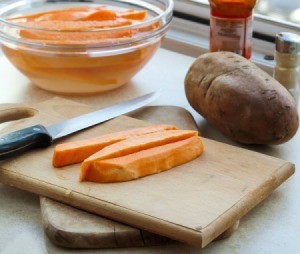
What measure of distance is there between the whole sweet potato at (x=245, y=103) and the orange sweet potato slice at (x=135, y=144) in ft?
0.29

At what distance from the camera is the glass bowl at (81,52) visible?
4.26ft

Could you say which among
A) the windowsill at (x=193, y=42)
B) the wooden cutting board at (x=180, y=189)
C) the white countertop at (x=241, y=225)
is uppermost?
the wooden cutting board at (x=180, y=189)

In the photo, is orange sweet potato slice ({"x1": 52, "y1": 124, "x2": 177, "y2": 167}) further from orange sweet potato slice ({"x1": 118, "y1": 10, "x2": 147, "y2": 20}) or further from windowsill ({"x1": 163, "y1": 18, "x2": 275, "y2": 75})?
windowsill ({"x1": 163, "y1": 18, "x2": 275, "y2": 75})

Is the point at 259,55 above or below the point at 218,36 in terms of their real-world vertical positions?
below

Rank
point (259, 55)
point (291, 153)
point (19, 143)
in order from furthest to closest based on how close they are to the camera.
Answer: point (259, 55)
point (291, 153)
point (19, 143)

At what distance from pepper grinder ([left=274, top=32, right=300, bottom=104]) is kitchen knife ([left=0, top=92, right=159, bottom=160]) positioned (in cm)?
22

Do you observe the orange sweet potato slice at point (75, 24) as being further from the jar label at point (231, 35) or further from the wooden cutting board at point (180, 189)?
the wooden cutting board at point (180, 189)

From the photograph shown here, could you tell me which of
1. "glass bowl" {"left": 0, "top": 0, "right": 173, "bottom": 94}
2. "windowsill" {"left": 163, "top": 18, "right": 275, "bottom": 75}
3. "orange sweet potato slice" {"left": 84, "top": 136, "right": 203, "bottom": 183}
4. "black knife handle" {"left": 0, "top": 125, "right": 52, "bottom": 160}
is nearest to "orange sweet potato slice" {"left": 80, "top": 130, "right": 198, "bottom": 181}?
"orange sweet potato slice" {"left": 84, "top": 136, "right": 203, "bottom": 183}

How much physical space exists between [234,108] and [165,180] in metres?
0.20

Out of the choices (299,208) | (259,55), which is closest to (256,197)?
(299,208)

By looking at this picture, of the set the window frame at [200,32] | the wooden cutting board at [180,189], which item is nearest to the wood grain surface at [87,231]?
the wooden cutting board at [180,189]

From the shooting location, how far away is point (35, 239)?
981 mm

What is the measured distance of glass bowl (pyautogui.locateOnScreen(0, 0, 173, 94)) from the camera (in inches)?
51.2

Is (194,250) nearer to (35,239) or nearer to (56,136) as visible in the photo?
(35,239)
